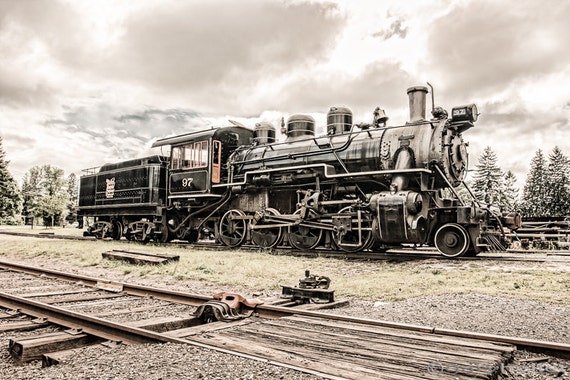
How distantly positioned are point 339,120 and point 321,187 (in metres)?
2.02

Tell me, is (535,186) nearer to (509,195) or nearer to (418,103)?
(509,195)

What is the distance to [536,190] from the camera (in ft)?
128

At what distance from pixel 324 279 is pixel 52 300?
339 centimetres

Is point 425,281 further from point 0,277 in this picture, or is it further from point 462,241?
point 0,277

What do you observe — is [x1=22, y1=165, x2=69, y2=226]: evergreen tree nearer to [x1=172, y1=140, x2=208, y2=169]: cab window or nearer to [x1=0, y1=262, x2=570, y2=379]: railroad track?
[x1=172, y1=140, x2=208, y2=169]: cab window

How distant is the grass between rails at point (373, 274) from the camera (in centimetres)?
602

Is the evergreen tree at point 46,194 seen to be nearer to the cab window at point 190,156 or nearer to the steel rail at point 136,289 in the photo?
the cab window at point 190,156

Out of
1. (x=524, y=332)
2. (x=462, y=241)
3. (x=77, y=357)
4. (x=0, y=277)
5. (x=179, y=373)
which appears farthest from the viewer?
(x=462, y=241)

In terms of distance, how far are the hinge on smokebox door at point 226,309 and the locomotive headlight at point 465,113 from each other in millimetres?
8036

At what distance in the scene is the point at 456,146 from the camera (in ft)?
35.1

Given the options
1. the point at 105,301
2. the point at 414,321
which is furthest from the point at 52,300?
the point at 414,321

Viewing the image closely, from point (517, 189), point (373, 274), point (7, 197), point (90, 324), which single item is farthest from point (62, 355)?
point (7, 197)

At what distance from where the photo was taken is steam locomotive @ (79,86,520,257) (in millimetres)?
9930

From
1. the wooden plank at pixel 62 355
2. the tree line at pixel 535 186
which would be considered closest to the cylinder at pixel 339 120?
the wooden plank at pixel 62 355
